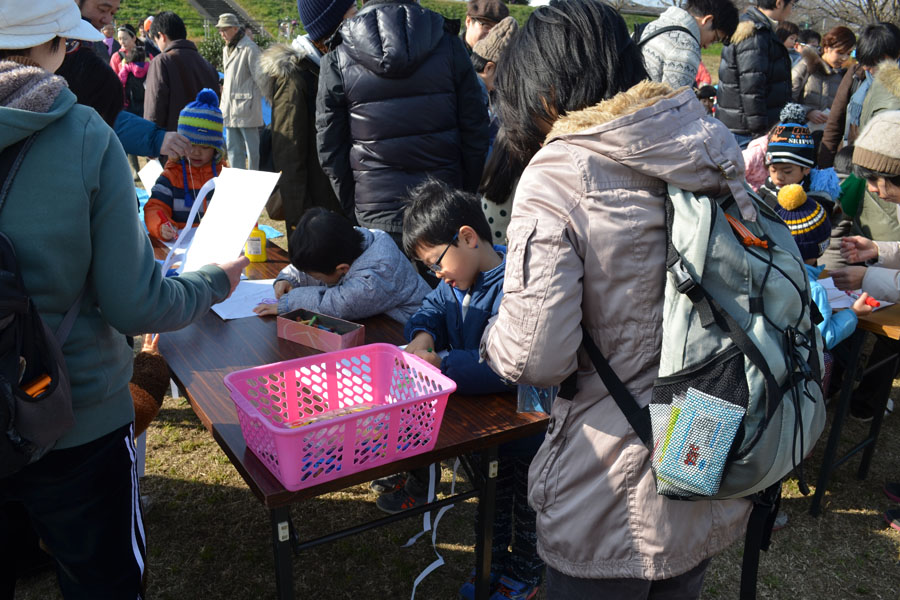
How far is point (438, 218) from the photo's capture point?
1845 mm

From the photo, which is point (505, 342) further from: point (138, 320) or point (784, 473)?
point (138, 320)

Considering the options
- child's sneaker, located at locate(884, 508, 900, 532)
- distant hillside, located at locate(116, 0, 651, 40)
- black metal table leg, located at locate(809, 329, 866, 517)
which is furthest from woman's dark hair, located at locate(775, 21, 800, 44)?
distant hillside, located at locate(116, 0, 651, 40)

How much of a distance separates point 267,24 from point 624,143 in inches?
1278

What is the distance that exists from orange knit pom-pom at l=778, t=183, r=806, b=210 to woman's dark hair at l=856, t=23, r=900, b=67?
9.22 ft

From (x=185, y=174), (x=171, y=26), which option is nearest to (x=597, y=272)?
(x=185, y=174)

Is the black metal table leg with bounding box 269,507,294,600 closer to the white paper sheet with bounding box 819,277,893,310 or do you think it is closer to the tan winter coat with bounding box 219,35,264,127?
the white paper sheet with bounding box 819,277,893,310

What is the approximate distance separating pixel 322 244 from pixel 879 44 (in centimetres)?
473

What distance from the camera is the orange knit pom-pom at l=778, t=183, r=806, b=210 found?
2.95m

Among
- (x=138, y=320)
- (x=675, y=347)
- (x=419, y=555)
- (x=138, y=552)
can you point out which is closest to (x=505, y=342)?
(x=675, y=347)

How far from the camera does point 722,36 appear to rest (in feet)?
13.5

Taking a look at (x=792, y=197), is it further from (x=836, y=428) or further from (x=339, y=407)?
(x=339, y=407)

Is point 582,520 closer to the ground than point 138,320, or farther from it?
closer to the ground

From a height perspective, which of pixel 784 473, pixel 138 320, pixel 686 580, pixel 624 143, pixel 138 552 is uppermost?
pixel 624 143

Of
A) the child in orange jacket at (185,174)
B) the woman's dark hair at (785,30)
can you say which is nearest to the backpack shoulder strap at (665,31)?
the child in orange jacket at (185,174)
